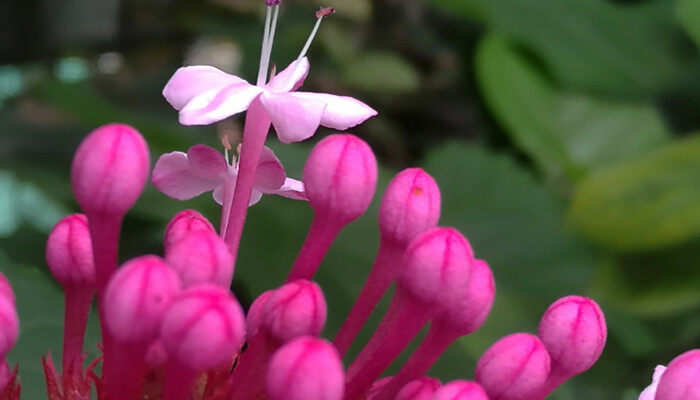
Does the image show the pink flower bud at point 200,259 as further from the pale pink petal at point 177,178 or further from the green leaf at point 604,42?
the green leaf at point 604,42

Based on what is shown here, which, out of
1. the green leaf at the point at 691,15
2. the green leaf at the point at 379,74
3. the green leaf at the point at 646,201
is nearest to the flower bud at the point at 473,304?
the green leaf at the point at 646,201

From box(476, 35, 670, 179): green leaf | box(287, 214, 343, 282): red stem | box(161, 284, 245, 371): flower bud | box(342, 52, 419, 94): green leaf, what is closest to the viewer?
box(161, 284, 245, 371): flower bud

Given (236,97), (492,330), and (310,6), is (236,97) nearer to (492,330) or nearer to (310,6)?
(492,330)

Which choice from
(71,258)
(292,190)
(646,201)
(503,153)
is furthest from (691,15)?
(71,258)

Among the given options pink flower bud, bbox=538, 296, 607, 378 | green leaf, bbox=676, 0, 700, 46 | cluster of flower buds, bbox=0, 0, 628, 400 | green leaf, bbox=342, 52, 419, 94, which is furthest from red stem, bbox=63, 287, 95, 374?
green leaf, bbox=342, 52, 419, 94

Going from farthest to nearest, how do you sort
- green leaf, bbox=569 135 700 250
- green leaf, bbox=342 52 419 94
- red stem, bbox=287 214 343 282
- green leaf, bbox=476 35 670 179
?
green leaf, bbox=342 52 419 94
green leaf, bbox=476 35 670 179
green leaf, bbox=569 135 700 250
red stem, bbox=287 214 343 282

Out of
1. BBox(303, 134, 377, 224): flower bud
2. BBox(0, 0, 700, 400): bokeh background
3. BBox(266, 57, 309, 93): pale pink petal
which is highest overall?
BBox(266, 57, 309, 93): pale pink petal

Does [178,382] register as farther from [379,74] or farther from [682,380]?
[379,74]

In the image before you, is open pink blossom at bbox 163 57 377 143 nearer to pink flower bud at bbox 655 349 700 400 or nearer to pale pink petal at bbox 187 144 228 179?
pale pink petal at bbox 187 144 228 179
